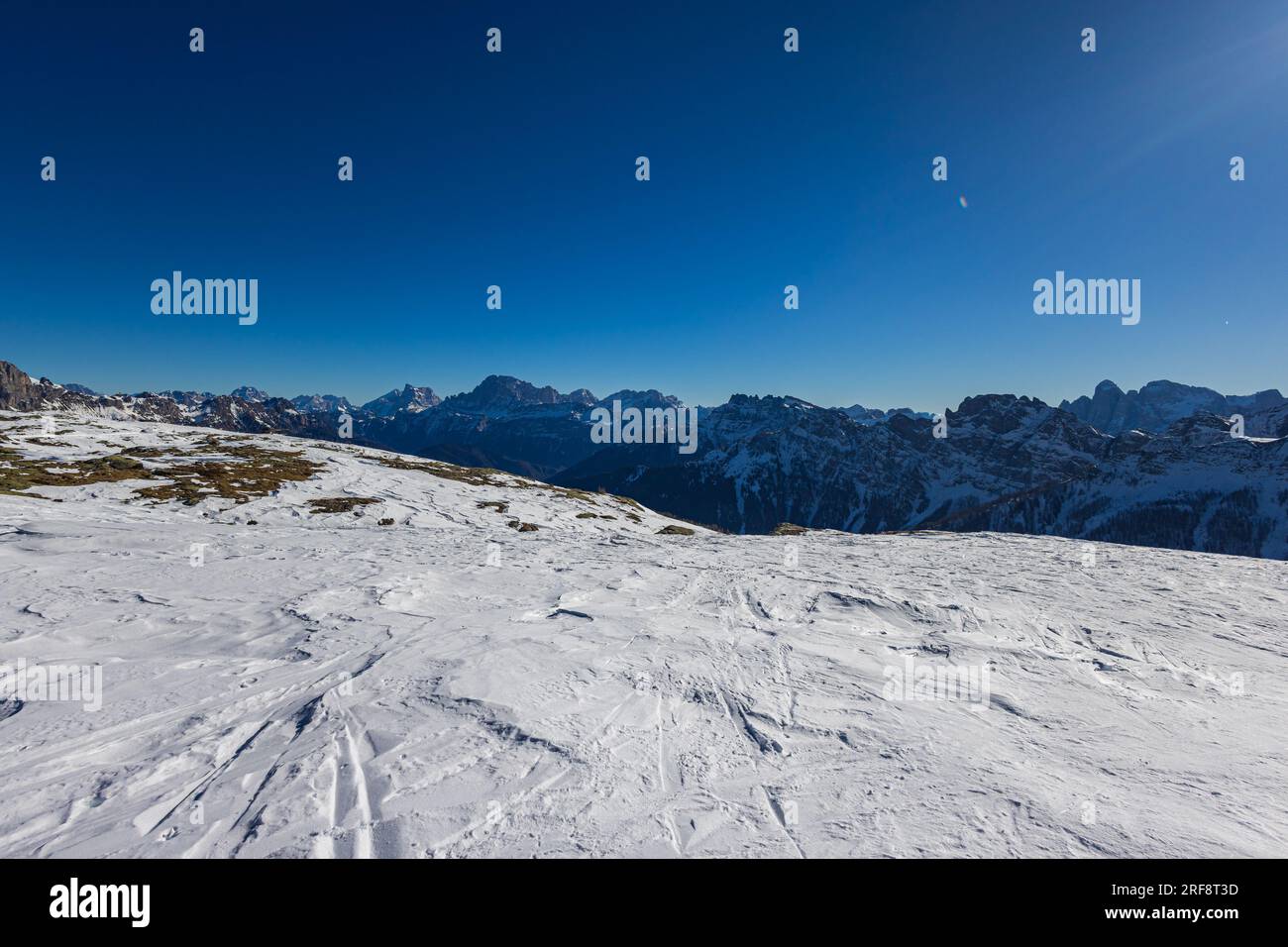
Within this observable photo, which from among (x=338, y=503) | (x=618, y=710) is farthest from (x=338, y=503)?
(x=618, y=710)

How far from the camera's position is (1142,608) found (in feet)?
43.3

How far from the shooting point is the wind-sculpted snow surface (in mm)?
4852

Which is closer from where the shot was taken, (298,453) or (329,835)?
(329,835)

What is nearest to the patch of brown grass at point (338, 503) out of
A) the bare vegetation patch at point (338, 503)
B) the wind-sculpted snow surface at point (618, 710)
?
the bare vegetation patch at point (338, 503)

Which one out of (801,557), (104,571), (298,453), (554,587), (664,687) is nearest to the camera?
(664,687)

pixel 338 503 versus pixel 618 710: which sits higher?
pixel 338 503

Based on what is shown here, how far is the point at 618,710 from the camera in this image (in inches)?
280

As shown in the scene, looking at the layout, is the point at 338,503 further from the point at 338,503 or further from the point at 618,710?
the point at 618,710

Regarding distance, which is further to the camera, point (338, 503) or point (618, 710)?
point (338, 503)

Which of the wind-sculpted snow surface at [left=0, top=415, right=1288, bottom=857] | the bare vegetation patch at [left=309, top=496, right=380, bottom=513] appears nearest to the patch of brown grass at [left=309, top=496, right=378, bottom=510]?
the bare vegetation patch at [left=309, top=496, right=380, bottom=513]

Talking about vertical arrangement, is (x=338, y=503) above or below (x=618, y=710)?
above
